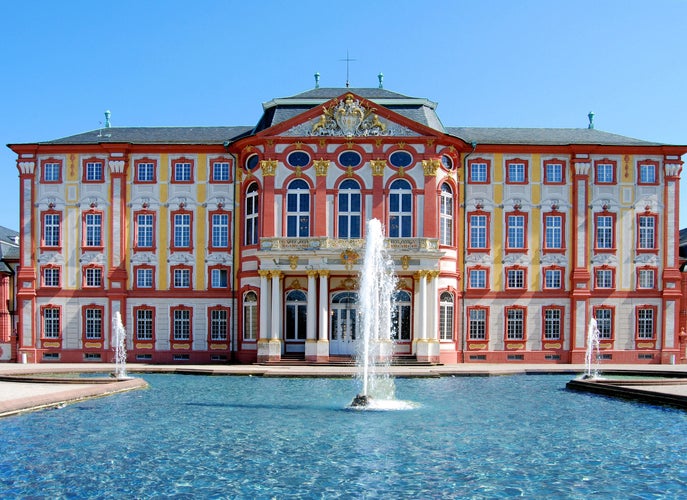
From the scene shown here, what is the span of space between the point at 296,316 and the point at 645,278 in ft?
66.4

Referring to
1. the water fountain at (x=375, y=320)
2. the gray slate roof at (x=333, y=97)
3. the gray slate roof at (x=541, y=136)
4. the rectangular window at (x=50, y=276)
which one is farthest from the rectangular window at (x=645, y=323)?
the rectangular window at (x=50, y=276)

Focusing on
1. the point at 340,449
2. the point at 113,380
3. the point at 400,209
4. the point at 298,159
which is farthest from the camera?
the point at 298,159

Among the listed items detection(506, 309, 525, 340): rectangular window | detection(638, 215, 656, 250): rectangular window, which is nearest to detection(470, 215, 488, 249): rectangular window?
detection(506, 309, 525, 340): rectangular window

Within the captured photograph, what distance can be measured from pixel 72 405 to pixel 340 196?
23.1m

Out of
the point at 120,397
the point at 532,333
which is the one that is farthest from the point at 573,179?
the point at 120,397

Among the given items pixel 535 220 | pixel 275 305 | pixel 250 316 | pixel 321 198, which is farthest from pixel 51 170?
pixel 535 220

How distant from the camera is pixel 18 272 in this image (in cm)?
4797

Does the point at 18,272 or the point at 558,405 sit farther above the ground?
the point at 18,272

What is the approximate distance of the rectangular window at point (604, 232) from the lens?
4831cm

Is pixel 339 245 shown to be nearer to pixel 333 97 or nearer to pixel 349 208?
pixel 349 208

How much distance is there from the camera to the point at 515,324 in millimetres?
48406

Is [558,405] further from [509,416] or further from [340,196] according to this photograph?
[340,196]

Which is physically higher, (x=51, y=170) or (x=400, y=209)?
(x=51, y=170)

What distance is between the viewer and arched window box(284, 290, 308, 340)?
46356 mm
